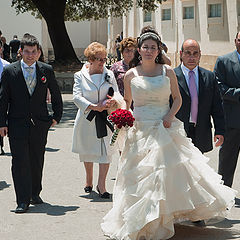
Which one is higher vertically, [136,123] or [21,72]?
[21,72]

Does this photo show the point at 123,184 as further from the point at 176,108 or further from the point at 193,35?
the point at 193,35

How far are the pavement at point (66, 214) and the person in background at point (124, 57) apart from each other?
147cm

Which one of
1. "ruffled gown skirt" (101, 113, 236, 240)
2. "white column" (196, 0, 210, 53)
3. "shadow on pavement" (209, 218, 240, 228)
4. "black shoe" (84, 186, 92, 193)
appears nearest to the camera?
"ruffled gown skirt" (101, 113, 236, 240)

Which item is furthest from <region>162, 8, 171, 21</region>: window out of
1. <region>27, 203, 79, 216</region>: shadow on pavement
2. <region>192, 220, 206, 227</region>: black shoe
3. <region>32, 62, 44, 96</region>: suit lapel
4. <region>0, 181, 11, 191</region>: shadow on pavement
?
<region>192, 220, 206, 227</region>: black shoe

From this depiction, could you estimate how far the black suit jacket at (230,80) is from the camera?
27.9ft

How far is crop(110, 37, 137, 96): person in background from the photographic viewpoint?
982 centimetres

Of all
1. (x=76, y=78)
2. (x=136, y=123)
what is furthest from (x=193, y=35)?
(x=136, y=123)

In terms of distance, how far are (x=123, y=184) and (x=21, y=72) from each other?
2213mm

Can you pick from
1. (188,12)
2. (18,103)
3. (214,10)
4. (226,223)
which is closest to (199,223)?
(226,223)

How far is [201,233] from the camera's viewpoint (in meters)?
7.12

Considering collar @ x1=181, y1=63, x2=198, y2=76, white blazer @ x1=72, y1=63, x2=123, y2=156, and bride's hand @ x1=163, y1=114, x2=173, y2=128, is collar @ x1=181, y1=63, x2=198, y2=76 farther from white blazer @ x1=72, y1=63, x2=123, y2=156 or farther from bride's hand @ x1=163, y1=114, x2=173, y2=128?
white blazer @ x1=72, y1=63, x2=123, y2=156

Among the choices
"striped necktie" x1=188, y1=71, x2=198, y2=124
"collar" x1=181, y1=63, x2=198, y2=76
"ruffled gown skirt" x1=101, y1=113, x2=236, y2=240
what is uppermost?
"collar" x1=181, y1=63, x2=198, y2=76

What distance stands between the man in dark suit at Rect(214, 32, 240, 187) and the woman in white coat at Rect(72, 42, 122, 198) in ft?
4.40

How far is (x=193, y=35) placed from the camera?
3375 cm
